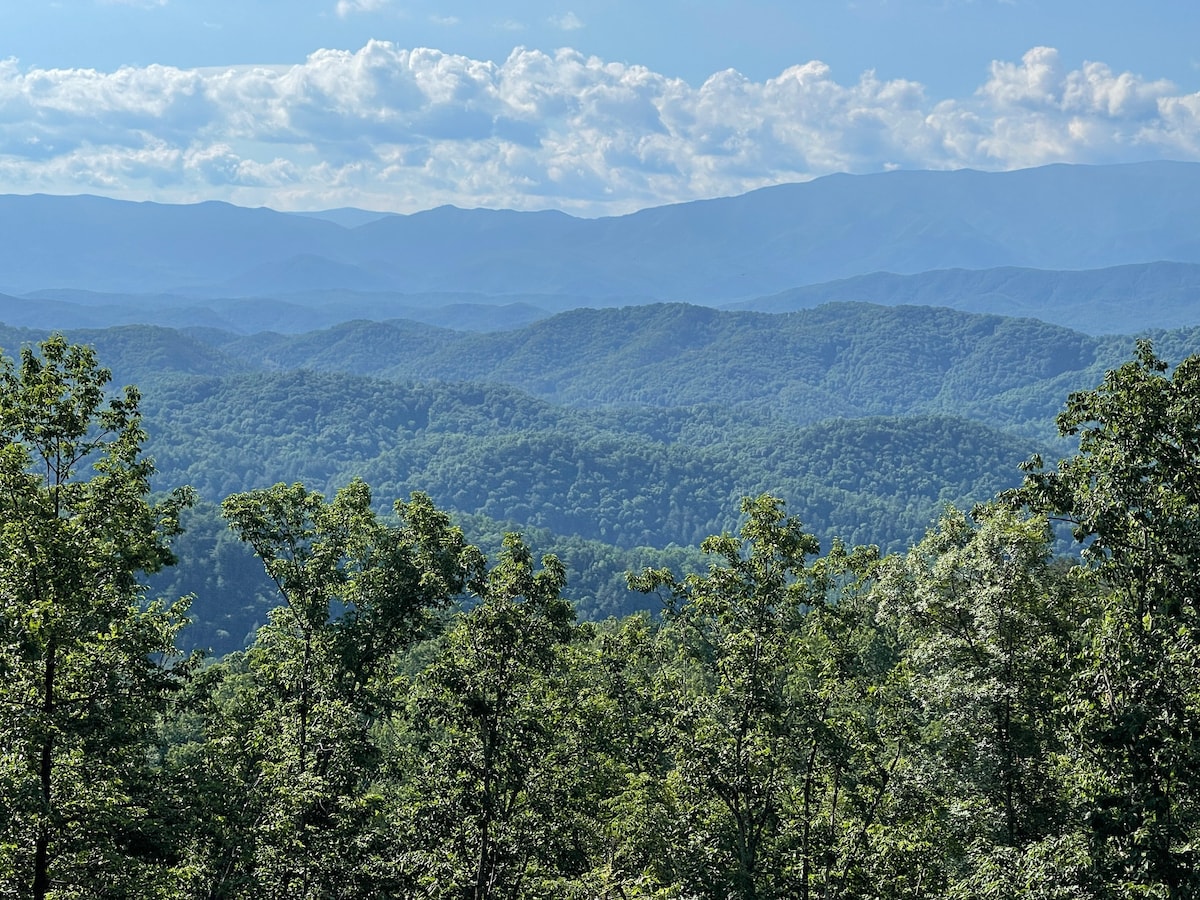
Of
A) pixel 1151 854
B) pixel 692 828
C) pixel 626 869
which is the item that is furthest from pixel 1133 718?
pixel 626 869

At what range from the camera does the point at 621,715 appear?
22578 mm

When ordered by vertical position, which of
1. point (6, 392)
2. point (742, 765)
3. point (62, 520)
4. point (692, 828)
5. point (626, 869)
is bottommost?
point (626, 869)

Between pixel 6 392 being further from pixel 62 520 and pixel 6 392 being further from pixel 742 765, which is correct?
pixel 742 765

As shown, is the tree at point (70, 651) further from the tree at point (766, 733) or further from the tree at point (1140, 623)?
the tree at point (1140, 623)

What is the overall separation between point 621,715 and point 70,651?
11627mm

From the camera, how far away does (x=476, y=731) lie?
1711 centimetres

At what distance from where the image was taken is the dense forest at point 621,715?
13750mm

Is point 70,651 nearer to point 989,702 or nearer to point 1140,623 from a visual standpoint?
point 1140,623

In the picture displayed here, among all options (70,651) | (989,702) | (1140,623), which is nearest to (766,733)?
(989,702)

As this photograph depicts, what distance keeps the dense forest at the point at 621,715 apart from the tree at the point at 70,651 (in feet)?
0.21

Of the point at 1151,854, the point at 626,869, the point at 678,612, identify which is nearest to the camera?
the point at 1151,854

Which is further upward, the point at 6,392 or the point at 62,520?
the point at 6,392

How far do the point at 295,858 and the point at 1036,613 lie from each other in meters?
15.1

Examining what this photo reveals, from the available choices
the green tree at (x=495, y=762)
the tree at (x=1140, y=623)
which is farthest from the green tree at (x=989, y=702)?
the green tree at (x=495, y=762)
